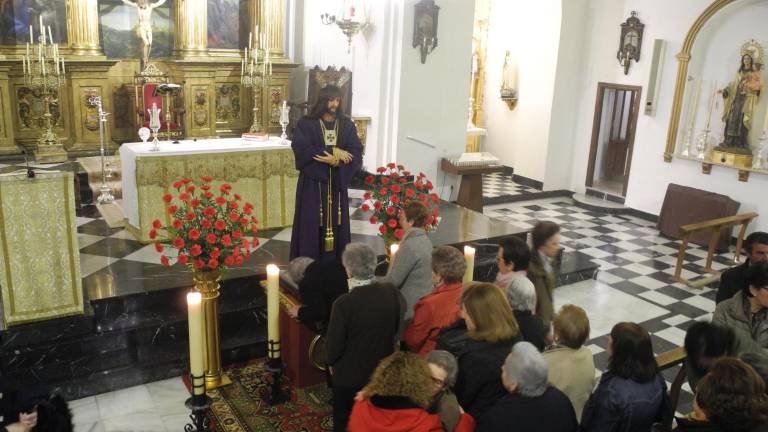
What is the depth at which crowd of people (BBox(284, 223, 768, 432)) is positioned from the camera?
8.63 ft

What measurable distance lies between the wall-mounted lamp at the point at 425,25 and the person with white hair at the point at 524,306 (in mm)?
6453

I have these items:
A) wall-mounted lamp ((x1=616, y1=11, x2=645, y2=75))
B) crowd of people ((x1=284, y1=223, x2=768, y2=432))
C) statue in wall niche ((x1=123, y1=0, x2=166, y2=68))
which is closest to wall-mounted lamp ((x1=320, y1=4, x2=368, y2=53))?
statue in wall niche ((x1=123, y1=0, x2=166, y2=68))

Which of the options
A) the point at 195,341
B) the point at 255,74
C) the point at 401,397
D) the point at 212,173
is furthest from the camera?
the point at 255,74

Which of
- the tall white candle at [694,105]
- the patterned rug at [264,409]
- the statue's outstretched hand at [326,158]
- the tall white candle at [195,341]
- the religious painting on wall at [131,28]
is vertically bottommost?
the patterned rug at [264,409]

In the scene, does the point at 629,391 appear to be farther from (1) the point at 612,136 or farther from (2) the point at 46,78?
(1) the point at 612,136

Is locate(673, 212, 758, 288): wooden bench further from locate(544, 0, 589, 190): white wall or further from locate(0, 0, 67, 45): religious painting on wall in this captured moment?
locate(0, 0, 67, 45): religious painting on wall

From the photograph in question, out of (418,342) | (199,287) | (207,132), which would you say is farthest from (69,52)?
(418,342)

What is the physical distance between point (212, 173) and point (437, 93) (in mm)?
4054

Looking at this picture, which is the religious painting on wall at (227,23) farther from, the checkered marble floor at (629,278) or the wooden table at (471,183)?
the checkered marble floor at (629,278)

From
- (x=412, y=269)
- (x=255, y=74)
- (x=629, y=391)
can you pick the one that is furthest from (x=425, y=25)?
(x=629, y=391)

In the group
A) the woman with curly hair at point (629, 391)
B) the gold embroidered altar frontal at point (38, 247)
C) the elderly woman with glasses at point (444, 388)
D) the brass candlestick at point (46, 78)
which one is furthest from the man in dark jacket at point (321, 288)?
the brass candlestick at point (46, 78)

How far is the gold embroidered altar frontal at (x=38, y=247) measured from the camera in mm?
4570

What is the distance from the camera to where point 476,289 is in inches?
125

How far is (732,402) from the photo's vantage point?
249cm
